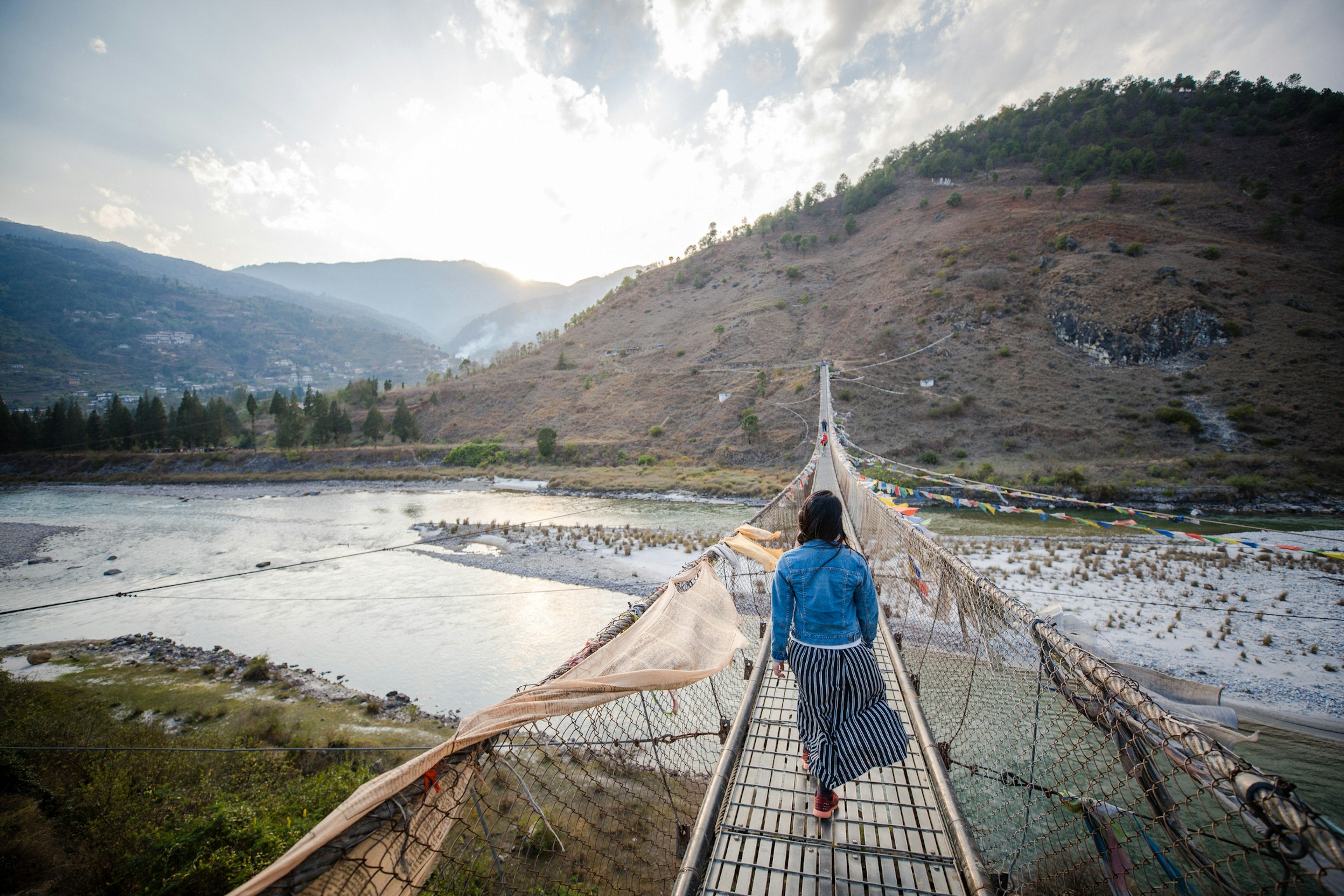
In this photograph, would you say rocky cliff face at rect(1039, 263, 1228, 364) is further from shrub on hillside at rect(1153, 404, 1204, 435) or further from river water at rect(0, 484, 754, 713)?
river water at rect(0, 484, 754, 713)

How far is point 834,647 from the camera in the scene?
240cm

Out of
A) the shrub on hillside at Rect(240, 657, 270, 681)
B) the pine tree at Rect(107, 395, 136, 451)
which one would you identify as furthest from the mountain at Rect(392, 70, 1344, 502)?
the shrub on hillside at Rect(240, 657, 270, 681)

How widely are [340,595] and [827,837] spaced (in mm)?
→ 13345

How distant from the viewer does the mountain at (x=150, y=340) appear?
326 ft

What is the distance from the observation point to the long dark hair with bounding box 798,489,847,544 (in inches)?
95.7

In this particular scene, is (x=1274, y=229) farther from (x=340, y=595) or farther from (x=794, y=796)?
(x=340, y=595)

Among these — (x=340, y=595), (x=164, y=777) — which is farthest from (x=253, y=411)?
(x=164, y=777)

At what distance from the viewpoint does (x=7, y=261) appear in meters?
154

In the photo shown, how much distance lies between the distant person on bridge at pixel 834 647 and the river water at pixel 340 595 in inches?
255

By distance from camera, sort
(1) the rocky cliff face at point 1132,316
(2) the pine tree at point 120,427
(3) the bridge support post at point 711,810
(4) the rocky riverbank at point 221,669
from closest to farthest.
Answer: (3) the bridge support post at point 711,810 < (4) the rocky riverbank at point 221,669 < (1) the rocky cliff face at point 1132,316 < (2) the pine tree at point 120,427

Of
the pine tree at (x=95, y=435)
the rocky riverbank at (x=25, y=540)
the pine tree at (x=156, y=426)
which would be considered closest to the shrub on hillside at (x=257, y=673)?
the rocky riverbank at (x=25, y=540)

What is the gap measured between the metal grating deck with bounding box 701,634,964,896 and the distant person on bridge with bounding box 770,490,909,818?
0.46 m

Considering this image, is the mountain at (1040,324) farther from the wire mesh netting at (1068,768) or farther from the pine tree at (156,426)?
the pine tree at (156,426)

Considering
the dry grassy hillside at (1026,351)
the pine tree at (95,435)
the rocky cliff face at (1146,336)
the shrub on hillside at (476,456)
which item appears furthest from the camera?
the pine tree at (95,435)
